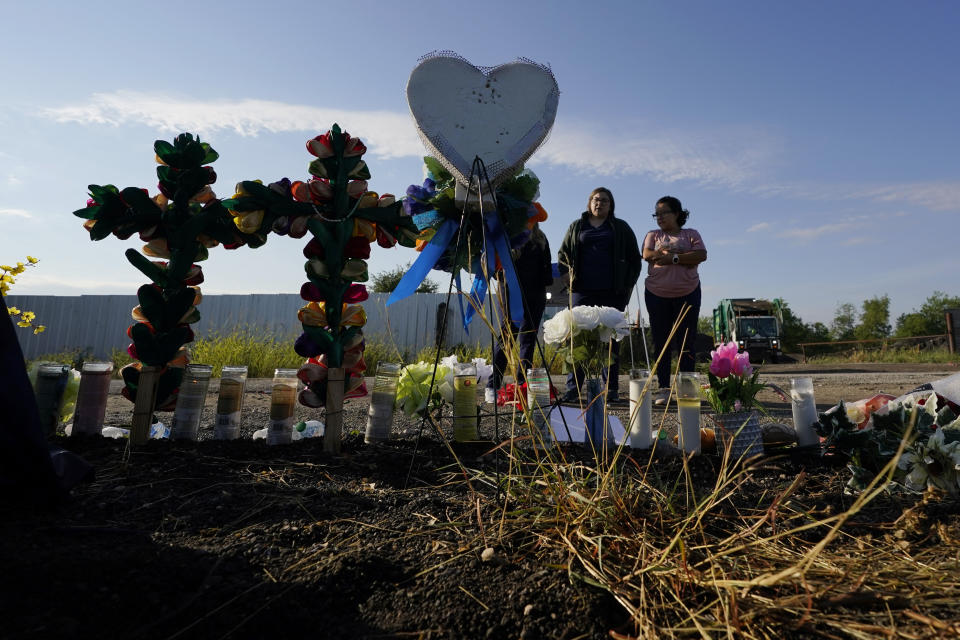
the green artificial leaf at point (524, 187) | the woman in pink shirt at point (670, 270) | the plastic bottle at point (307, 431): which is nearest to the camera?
the plastic bottle at point (307, 431)

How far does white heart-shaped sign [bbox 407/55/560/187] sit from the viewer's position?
6.36 ft

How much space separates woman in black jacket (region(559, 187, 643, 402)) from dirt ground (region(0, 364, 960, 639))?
204cm

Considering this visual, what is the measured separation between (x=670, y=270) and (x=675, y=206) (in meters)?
0.47

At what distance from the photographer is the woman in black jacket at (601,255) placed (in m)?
3.58

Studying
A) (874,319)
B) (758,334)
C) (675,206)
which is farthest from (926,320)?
(675,206)

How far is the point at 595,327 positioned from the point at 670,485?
611 millimetres

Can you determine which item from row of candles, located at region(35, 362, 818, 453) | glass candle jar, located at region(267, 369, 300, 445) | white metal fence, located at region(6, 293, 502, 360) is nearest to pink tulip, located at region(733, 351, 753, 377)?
row of candles, located at region(35, 362, 818, 453)

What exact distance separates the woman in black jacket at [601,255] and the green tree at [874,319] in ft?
120

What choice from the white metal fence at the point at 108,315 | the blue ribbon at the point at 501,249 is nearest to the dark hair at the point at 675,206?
the blue ribbon at the point at 501,249

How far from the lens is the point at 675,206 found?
3.56 meters

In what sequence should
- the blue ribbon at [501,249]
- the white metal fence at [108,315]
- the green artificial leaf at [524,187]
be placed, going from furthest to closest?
the white metal fence at [108,315]
the green artificial leaf at [524,187]
the blue ribbon at [501,249]

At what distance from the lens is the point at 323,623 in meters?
0.84

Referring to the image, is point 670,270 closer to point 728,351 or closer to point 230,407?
point 728,351

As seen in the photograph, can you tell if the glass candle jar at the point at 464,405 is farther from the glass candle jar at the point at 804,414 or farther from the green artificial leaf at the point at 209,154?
the green artificial leaf at the point at 209,154
